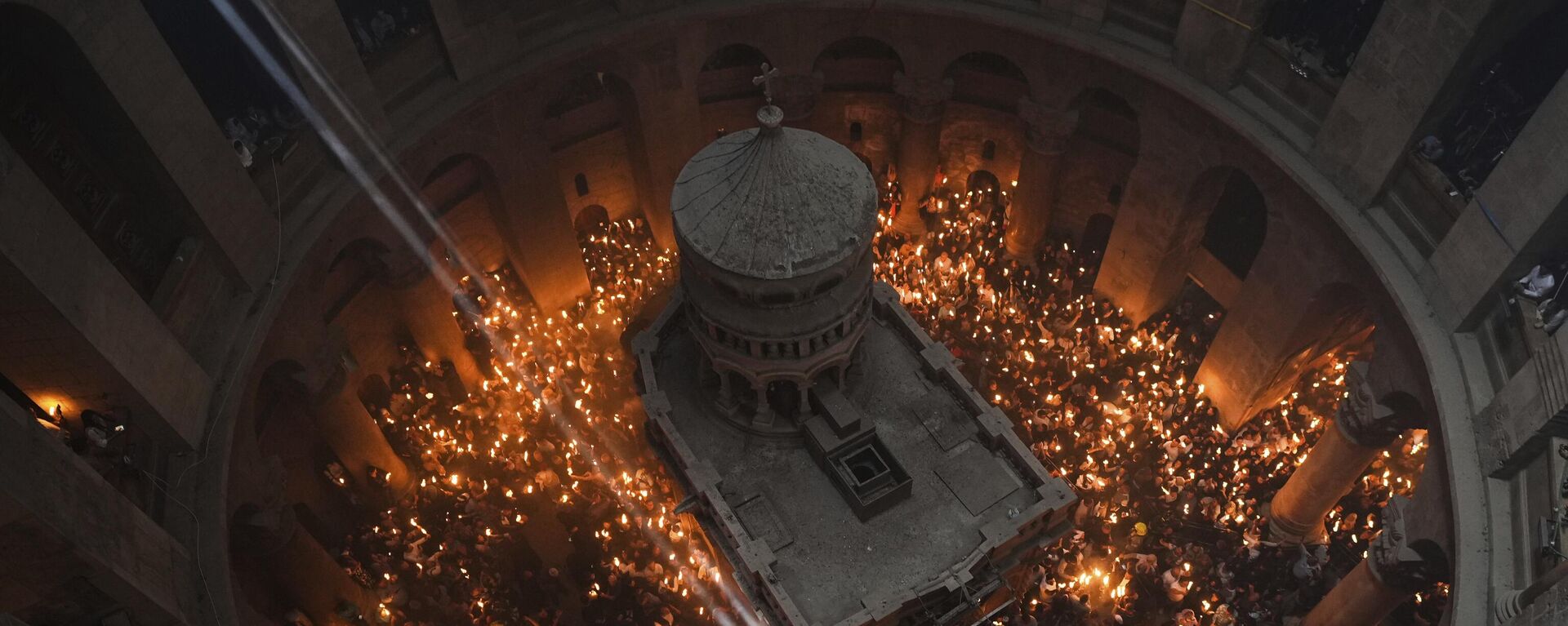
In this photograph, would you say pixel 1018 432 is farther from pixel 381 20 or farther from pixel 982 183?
pixel 381 20

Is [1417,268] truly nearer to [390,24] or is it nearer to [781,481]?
[781,481]

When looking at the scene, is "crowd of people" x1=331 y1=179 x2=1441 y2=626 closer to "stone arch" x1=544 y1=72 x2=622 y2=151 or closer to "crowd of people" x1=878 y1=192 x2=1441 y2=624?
"crowd of people" x1=878 y1=192 x2=1441 y2=624

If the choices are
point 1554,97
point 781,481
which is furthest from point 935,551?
point 1554,97

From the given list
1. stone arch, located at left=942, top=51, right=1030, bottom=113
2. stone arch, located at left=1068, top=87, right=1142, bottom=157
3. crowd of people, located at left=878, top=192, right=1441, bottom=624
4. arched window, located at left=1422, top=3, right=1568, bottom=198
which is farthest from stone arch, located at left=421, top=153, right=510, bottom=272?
arched window, located at left=1422, top=3, right=1568, bottom=198

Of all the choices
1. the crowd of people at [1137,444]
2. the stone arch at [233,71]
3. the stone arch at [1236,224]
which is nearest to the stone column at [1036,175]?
the crowd of people at [1137,444]

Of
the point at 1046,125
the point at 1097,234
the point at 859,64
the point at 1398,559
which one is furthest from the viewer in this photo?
the point at 1097,234

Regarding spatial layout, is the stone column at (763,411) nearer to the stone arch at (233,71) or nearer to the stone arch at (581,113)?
the stone arch at (581,113)

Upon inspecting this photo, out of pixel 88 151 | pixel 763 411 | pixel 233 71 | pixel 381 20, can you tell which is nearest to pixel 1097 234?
pixel 763 411

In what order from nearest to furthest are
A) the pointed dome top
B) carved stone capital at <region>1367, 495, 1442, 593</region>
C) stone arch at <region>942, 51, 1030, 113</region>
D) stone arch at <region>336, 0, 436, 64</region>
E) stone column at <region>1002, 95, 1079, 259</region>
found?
1. the pointed dome top
2. carved stone capital at <region>1367, 495, 1442, 593</region>
3. stone arch at <region>336, 0, 436, 64</region>
4. stone column at <region>1002, 95, 1079, 259</region>
5. stone arch at <region>942, 51, 1030, 113</region>
